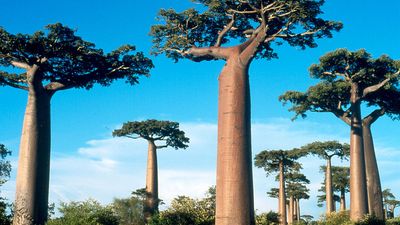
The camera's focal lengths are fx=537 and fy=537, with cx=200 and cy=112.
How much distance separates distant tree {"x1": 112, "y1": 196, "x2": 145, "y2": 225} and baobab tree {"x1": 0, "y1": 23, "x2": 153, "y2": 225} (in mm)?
15575

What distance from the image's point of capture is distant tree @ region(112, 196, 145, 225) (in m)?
38.5

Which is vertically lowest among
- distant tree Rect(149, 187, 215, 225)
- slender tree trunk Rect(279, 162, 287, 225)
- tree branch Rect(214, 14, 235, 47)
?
distant tree Rect(149, 187, 215, 225)

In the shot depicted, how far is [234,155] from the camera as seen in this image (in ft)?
47.8

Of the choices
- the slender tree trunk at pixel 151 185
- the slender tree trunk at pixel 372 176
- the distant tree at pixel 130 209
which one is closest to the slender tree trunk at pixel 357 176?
the slender tree trunk at pixel 372 176

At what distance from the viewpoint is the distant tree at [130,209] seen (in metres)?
38.5

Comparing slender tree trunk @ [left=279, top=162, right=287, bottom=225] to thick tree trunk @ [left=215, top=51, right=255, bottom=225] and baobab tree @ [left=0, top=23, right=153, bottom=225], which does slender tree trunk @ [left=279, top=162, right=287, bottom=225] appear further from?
thick tree trunk @ [left=215, top=51, right=255, bottom=225]

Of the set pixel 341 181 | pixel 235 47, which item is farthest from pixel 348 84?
pixel 341 181

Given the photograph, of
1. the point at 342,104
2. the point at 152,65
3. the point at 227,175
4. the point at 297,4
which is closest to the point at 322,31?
the point at 297,4

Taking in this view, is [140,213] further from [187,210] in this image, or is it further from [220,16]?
[220,16]

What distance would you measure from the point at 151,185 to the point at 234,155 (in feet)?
85.1

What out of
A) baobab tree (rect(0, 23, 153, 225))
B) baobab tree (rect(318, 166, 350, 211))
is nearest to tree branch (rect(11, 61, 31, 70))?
baobab tree (rect(0, 23, 153, 225))

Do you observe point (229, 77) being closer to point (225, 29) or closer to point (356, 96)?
point (225, 29)

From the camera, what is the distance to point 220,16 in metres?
19.1

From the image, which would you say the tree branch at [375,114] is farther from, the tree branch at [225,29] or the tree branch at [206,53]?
the tree branch at [206,53]
